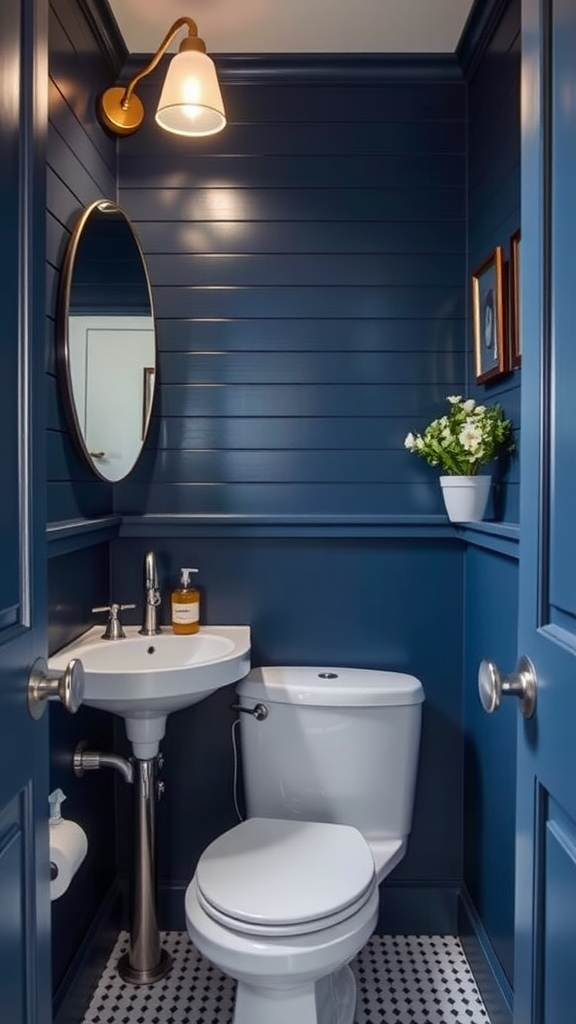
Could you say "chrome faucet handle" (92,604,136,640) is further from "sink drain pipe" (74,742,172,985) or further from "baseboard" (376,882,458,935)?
"baseboard" (376,882,458,935)

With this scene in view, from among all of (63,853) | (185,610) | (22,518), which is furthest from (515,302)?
(63,853)

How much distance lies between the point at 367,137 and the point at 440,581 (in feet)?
4.16

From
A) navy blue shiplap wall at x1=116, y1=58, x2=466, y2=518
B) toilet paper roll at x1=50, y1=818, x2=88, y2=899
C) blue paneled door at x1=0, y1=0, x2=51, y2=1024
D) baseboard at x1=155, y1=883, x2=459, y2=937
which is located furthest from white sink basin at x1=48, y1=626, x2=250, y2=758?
baseboard at x1=155, y1=883, x2=459, y2=937

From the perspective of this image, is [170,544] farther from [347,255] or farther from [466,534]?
[347,255]

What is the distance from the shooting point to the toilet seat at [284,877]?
4.46 ft

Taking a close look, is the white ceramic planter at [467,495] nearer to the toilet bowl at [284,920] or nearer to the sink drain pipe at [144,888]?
the toilet bowl at [284,920]

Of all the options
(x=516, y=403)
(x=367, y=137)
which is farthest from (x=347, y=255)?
(x=516, y=403)

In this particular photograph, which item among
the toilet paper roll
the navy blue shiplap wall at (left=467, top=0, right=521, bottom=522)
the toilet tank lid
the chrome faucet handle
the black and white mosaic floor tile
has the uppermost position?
the navy blue shiplap wall at (left=467, top=0, right=521, bottom=522)

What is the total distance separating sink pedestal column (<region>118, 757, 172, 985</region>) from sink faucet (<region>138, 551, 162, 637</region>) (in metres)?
0.33

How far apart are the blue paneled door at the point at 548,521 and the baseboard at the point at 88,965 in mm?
1060

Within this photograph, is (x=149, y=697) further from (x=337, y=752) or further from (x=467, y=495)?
(x=467, y=495)

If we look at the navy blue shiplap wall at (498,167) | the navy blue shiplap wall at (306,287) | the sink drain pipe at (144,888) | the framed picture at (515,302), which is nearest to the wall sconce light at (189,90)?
the navy blue shiplap wall at (306,287)

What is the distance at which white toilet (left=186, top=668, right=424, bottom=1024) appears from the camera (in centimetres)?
136

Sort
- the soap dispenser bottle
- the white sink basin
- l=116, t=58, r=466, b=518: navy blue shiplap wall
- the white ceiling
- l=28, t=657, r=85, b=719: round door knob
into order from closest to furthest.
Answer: l=28, t=657, r=85, b=719: round door knob < the white sink basin < the white ceiling < the soap dispenser bottle < l=116, t=58, r=466, b=518: navy blue shiplap wall
